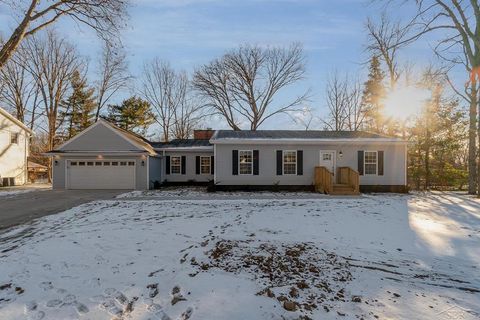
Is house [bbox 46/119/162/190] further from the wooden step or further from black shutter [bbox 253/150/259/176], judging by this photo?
the wooden step

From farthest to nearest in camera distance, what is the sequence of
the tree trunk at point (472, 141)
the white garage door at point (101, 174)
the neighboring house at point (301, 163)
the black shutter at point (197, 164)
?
the black shutter at point (197, 164)
the white garage door at point (101, 174)
the neighboring house at point (301, 163)
the tree trunk at point (472, 141)

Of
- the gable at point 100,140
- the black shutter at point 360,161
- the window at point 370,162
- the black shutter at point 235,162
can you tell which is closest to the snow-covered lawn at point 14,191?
the gable at point 100,140

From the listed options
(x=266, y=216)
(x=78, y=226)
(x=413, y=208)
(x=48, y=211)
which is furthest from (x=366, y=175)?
(x=48, y=211)

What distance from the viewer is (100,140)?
51.0 ft

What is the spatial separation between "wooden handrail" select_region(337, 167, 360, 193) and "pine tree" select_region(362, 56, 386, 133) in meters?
13.8

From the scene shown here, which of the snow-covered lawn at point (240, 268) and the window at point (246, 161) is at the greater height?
the window at point (246, 161)

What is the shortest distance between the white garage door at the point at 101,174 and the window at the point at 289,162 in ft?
29.0

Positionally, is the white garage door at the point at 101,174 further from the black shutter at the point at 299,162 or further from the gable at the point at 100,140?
the black shutter at the point at 299,162

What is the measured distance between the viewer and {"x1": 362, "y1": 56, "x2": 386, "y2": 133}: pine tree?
24.6m

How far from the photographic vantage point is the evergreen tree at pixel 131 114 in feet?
93.5

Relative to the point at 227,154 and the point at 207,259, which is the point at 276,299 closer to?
the point at 207,259

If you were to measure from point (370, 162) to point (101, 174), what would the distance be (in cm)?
1535

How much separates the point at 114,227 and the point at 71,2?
398 inches

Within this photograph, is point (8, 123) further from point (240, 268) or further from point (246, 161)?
point (240, 268)
